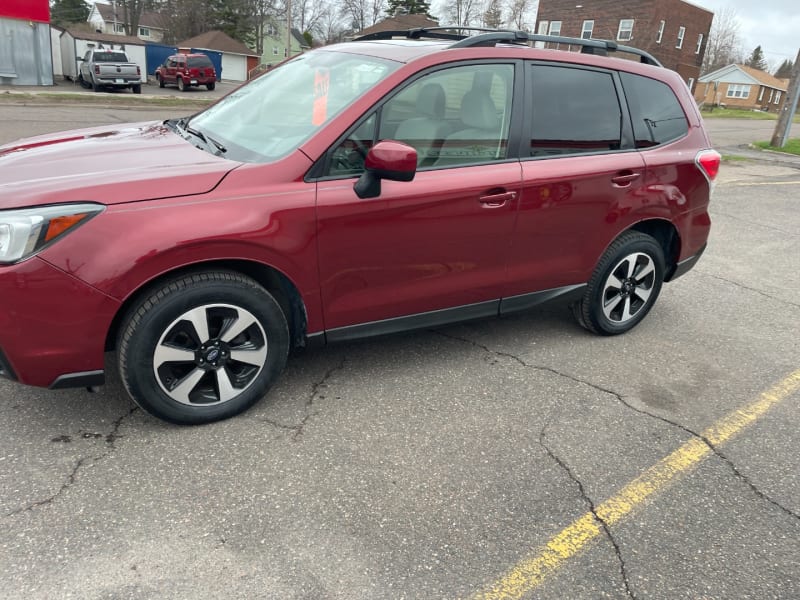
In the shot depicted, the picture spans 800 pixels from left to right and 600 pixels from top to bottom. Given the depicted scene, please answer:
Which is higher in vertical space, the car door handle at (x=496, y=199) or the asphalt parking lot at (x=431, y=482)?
the car door handle at (x=496, y=199)

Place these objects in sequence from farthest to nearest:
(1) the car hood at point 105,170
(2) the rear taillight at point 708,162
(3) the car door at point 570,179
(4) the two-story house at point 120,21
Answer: (4) the two-story house at point 120,21
(2) the rear taillight at point 708,162
(3) the car door at point 570,179
(1) the car hood at point 105,170

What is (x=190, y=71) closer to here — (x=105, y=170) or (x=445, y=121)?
(x=445, y=121)

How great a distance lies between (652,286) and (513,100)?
5.89ft

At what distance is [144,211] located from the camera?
264 cm

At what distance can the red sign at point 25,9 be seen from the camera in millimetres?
26016

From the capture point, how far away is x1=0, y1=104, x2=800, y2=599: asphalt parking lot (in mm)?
2275

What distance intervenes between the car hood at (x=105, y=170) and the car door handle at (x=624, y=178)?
232cm

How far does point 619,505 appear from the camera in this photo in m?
2.74

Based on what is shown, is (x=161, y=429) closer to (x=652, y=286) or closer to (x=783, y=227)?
(x=652, y=286)

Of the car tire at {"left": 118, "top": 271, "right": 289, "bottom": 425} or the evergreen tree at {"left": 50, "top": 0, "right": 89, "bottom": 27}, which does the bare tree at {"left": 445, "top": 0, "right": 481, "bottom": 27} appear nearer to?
the evergreen tree at {"left": 50, "top": 0, "right": 89, "bottom": 27}

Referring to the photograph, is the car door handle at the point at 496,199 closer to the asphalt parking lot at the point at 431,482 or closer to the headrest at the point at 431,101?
the headrest at the point at 431,101

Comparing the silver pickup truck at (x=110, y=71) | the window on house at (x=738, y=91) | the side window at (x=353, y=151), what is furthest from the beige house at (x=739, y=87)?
the side window at (x=353, y=151)

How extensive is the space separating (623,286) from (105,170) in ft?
A: 10.7

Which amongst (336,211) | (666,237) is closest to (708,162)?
(666,237)
